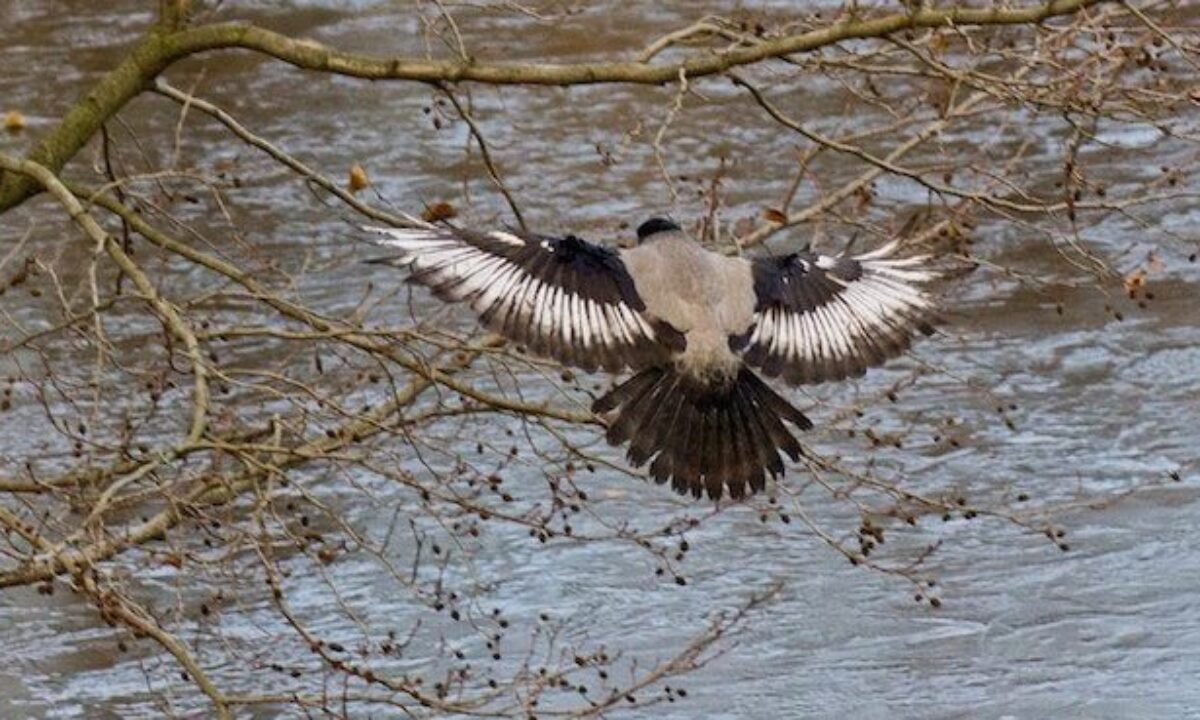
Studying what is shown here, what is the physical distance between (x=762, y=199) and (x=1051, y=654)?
16.1 feet

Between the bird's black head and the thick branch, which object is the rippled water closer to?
the bird's black head

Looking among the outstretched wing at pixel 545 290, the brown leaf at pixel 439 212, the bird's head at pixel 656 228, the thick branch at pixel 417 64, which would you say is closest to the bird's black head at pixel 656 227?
the bird's head at pixel 656 228

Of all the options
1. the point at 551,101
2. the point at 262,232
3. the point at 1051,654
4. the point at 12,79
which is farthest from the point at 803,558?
the point at 12,79

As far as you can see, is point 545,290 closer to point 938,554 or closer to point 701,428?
point 701,428

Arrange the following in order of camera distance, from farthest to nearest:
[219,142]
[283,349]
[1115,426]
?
[219,142] < [283,349] < [1115,426]

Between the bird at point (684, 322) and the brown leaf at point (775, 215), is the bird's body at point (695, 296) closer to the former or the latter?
the bird at point (684, 322)

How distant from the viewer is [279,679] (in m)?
8.30

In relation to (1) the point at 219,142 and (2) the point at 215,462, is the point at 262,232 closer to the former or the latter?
(1) the point at 219,142

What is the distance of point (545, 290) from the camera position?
226 inches

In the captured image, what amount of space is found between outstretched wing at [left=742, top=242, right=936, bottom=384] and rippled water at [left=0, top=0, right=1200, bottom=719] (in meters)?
0.30

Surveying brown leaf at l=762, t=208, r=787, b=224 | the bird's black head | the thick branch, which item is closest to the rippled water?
the bird's black head

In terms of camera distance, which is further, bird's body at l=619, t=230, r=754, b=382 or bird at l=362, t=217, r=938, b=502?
bird's body at l=619, t=230, r=754, b=382

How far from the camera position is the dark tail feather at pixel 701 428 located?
19.1 feet

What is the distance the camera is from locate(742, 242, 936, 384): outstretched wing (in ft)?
19.8
